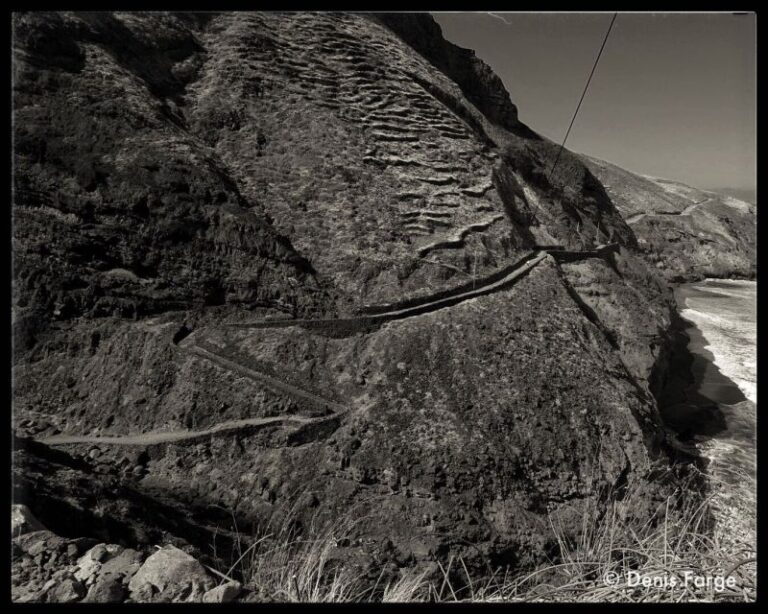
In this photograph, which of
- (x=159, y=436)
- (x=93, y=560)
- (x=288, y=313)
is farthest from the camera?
(x=288, y=313)

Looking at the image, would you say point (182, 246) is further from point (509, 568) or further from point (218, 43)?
point (509, 568)

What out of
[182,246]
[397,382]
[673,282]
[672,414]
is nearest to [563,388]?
[397,382]

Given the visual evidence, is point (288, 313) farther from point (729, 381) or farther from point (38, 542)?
point (729, 381)

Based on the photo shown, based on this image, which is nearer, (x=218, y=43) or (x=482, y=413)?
(x=482, y=413)

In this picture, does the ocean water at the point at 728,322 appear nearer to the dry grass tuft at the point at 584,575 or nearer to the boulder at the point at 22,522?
the dry grass tuft at the point at 584,575

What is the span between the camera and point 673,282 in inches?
563

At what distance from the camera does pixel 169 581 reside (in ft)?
9.00

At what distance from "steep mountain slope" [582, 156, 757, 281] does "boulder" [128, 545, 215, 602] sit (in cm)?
1481

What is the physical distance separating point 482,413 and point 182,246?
345cm

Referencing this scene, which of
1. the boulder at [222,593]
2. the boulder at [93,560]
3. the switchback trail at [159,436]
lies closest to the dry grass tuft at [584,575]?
the boulder at [222,593]

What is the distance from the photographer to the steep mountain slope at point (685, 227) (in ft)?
49.3

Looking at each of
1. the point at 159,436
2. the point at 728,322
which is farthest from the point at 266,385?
the point at 728,322

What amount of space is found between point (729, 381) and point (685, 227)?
31.6 ft

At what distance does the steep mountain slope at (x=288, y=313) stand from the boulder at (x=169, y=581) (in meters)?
1.18
